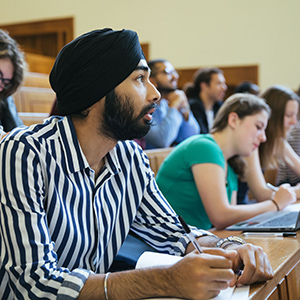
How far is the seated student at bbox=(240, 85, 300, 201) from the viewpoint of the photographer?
2.26 m

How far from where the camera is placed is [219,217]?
5.32 ft

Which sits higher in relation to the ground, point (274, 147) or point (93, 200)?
point (93, 200)

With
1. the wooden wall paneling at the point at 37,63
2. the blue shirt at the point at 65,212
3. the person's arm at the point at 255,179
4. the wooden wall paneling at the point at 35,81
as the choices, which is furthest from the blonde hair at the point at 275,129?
the wooden wall paneling at the point at 37,63

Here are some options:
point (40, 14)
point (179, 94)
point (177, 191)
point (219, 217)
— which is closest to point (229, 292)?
point (219, 217)

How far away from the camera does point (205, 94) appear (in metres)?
4.16

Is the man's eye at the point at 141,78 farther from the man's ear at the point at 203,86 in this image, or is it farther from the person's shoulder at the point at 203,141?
the man's ear at the point at 203,86

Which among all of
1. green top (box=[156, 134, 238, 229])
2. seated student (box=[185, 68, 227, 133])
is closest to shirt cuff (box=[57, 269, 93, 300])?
green top (box=[156, 134, 238, 229])

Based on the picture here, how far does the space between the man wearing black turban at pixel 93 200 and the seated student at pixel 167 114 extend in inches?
71.0

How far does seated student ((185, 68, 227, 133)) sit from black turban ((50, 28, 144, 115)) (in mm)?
2924

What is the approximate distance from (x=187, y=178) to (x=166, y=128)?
131cm

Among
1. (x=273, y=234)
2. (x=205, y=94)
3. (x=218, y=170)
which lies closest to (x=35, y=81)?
(x=205, y=94)

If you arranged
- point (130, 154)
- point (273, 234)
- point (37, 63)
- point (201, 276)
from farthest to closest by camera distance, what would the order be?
1. point (37, 63)
2. point (273, 234)
3. point (130, 154)
4. point (201, 276)

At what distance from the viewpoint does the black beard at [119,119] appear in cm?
108

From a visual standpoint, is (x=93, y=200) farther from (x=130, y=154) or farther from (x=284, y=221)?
(x=284, y=221)
